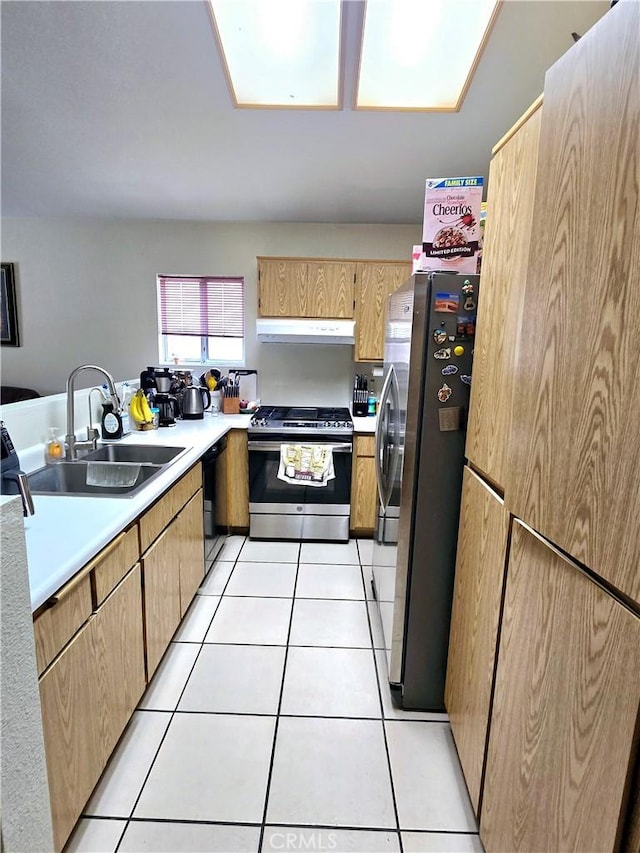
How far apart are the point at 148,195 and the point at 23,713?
3.47 m

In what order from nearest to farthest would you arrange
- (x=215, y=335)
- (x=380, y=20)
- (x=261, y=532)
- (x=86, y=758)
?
(x=86, y=758)
(x=380, y=20)
(x=261, y=532)
(x=215, y=335)

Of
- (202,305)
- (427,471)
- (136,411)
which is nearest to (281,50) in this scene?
(427,471)

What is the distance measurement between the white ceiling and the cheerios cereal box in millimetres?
815

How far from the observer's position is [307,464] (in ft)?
9.96

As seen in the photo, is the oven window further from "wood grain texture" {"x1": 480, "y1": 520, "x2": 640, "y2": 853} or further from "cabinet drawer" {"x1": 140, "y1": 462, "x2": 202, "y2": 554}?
"wood grain texture" {"x1": 480, "y1": 520, "x2": 640, "y2": 853}

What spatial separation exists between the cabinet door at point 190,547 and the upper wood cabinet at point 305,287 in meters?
1.71

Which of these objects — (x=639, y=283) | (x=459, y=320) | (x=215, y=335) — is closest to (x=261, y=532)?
(x=215, y=335)

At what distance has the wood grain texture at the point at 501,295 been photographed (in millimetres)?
1067

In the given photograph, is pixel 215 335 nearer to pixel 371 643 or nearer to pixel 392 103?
pixel 392 103

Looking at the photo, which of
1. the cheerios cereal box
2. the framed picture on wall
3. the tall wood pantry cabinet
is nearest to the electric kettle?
the framed picture on wall

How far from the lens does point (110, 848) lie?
1.24 meters

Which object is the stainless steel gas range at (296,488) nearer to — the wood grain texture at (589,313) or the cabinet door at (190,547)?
the cabinet door at (190,547)

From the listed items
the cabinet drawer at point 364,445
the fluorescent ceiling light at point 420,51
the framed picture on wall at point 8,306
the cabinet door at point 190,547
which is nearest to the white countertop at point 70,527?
the cabinet door at point 190,547

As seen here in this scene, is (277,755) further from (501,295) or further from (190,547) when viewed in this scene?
(501,295)
